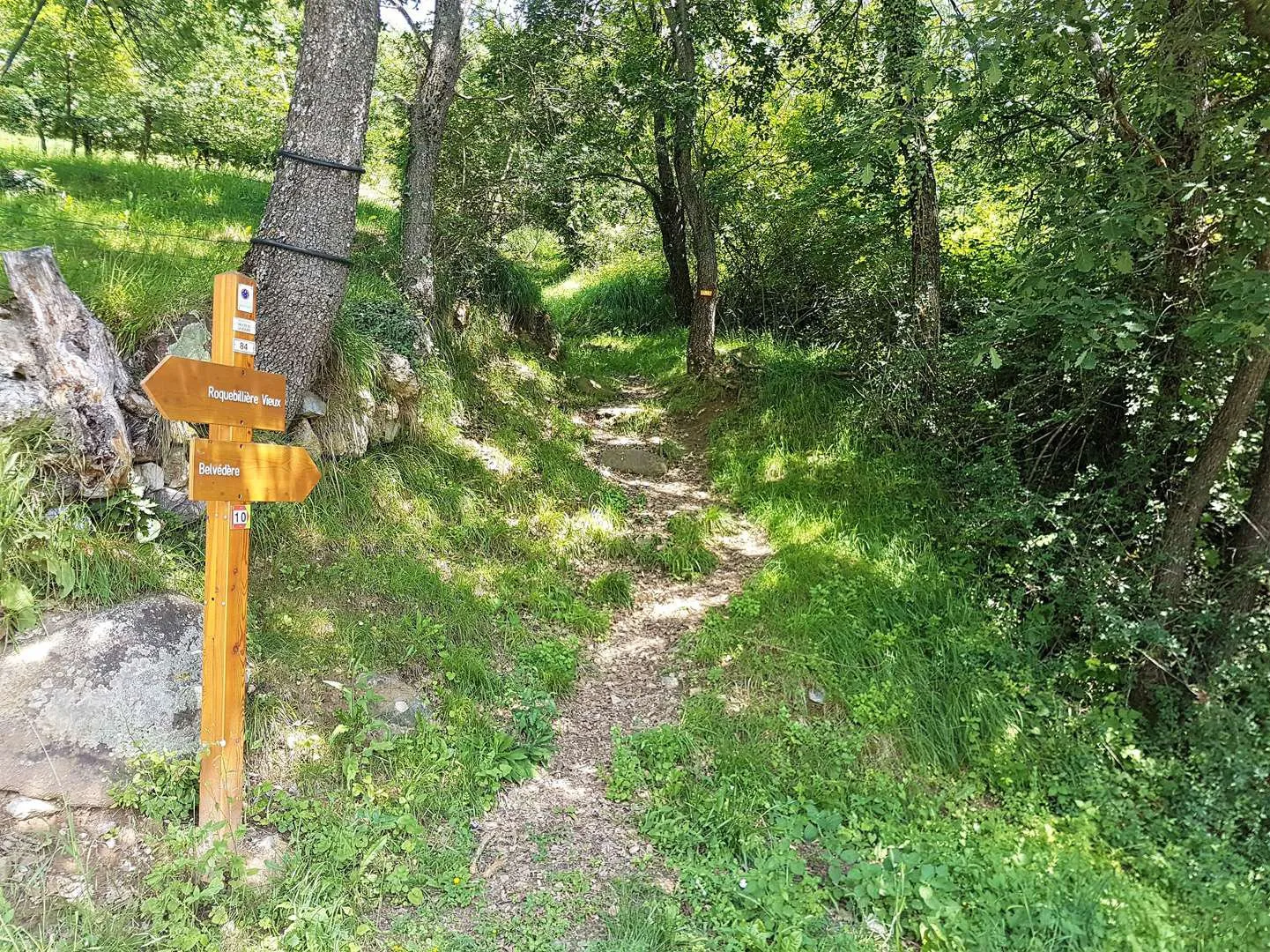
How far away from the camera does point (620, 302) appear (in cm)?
1299

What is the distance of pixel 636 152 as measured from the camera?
917cm

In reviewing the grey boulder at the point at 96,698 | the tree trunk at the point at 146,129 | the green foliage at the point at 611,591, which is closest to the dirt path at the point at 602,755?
the green foliage at the point at 611,591

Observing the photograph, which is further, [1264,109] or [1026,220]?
[1026,220]

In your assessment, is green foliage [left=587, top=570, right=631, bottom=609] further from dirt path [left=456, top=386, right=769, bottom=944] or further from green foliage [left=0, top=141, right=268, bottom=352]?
green foliage [left=0, top=141, right=268, bottom=352]

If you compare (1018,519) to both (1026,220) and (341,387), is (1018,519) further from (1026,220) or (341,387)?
(341,387)

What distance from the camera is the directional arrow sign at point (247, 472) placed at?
2576 mm

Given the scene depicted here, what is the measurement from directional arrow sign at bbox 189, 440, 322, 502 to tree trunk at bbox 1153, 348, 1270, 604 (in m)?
4.99

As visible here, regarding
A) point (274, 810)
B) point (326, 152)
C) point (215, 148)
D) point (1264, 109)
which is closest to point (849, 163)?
point (1264, 109)

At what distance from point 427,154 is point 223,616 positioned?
5.32 m

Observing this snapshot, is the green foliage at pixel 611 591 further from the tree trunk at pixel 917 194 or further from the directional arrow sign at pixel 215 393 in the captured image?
the tree trunk at pixel 917 194

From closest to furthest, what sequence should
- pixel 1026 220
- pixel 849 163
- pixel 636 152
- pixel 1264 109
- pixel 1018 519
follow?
pixel 1264 109, pixel 1018 519, pixel 1026 220, pixel 849 163, pixel 636 152

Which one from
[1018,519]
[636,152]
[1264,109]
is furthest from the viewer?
[636,152]

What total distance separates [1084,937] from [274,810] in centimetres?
356

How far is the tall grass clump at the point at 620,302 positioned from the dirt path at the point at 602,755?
21.7 ft
